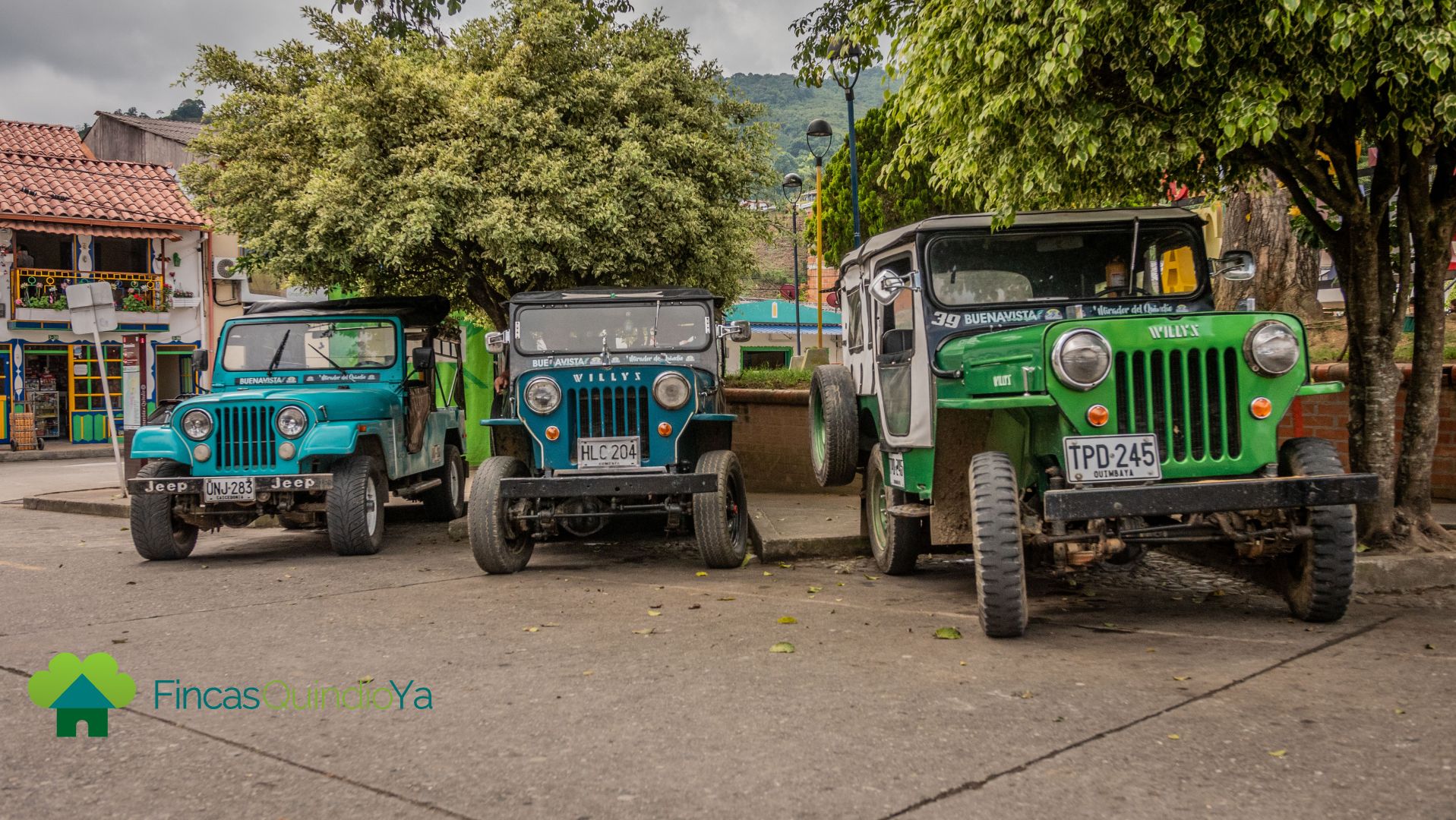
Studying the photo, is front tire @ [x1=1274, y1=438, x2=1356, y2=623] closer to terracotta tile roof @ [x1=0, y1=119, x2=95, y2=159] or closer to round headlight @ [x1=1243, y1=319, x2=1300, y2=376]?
round headlight @ [x1=1243, y1=319, x2=1300, y2=376]

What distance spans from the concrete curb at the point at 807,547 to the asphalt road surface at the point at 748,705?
1.33 m

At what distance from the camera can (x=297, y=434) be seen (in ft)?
30.3

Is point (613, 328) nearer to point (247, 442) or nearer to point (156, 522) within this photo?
point (247, 442)

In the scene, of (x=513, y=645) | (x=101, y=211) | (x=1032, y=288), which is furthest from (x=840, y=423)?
(x=101, y=211)

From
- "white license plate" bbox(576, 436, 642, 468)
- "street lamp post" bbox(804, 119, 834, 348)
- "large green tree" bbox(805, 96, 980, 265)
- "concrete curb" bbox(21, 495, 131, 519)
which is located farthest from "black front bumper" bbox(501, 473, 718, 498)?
"street lamp post" bbox(804, 119, 834, 348)

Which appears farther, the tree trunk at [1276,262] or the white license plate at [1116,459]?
the tree trunk at [1276,262]

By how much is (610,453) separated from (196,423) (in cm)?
355

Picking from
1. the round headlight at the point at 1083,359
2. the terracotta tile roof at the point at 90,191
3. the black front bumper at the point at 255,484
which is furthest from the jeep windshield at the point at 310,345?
the terracotta tile roof at the point at 90,191

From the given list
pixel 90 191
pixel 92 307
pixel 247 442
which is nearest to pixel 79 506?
pixel 92 307

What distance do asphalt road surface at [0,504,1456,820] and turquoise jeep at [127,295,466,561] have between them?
161 centimetres

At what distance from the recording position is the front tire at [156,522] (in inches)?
358

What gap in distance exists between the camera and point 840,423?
798 centimetres

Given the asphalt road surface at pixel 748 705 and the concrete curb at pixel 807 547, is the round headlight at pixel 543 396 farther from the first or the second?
the concrete curb at pixel 807 547

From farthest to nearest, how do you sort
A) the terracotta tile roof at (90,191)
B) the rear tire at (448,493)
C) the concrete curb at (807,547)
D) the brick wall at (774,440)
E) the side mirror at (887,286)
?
the terracotta tile roof at (90,191)
the brick wall at (774,440)
the rear tire at (448,493)
the concrete curb at (807,547)
the side mirror at (887,286)
